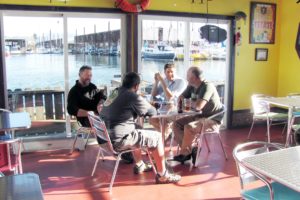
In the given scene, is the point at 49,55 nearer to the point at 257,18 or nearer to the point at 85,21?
the point at 85,21

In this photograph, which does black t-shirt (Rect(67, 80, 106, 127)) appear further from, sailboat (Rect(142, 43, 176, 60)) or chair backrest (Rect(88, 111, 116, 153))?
sailboat (Rect(142, 43, 176, 60))

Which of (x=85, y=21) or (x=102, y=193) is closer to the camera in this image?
(x=102, y=193)

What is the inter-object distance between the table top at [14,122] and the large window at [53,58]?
1.21m

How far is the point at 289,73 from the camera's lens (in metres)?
5.64

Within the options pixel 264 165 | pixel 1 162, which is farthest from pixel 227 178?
pixel 1 162

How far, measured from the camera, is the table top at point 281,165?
161 cm

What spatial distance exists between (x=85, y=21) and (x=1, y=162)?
247 centimetres

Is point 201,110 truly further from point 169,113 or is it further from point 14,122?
point 14,122

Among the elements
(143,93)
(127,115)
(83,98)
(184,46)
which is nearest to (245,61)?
(184,46)

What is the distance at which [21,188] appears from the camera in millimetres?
1440

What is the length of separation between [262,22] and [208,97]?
2561 mm

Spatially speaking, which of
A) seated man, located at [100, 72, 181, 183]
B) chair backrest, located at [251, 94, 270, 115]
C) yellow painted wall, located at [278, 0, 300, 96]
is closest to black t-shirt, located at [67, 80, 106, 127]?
seated man, located at [100, 72, 181, 183]

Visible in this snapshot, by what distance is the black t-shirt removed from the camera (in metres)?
4.04

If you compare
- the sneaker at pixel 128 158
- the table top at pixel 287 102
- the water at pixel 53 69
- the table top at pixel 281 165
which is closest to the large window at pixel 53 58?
the water at pixel 53 69
